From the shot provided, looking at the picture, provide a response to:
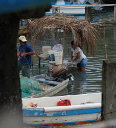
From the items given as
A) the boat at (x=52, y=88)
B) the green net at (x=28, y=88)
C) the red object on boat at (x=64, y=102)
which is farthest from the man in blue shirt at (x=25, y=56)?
the red object on boat at (x=64, y=102)

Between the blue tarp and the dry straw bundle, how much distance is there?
9414 mm

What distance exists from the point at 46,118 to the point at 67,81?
360cm

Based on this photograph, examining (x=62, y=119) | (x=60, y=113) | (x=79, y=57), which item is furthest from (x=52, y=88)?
(x=79, y=57)

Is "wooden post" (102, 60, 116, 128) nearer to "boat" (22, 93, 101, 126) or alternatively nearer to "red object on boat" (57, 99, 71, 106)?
"boat" (22, 93, 101, 126)

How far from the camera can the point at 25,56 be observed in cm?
1202

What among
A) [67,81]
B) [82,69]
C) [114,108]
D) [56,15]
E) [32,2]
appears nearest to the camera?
[32,2]

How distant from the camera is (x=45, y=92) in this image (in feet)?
34.3

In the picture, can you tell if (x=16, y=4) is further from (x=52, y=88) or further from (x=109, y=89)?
(x=52, y=88)

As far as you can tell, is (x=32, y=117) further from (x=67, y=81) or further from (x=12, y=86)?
(x=12, y=86)

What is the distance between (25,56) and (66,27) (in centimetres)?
202

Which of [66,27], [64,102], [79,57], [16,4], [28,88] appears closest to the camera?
[16,4]

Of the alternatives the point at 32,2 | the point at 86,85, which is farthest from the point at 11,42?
Result: the point at 86,85

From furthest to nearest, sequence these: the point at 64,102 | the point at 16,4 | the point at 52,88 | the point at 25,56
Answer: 1. the point at 25,56
2. the point at 52,88
3. the point at 64,102
4. the point at 16,4

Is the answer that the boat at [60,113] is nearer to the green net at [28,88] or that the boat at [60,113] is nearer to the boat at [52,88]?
the green net at [28,88]
